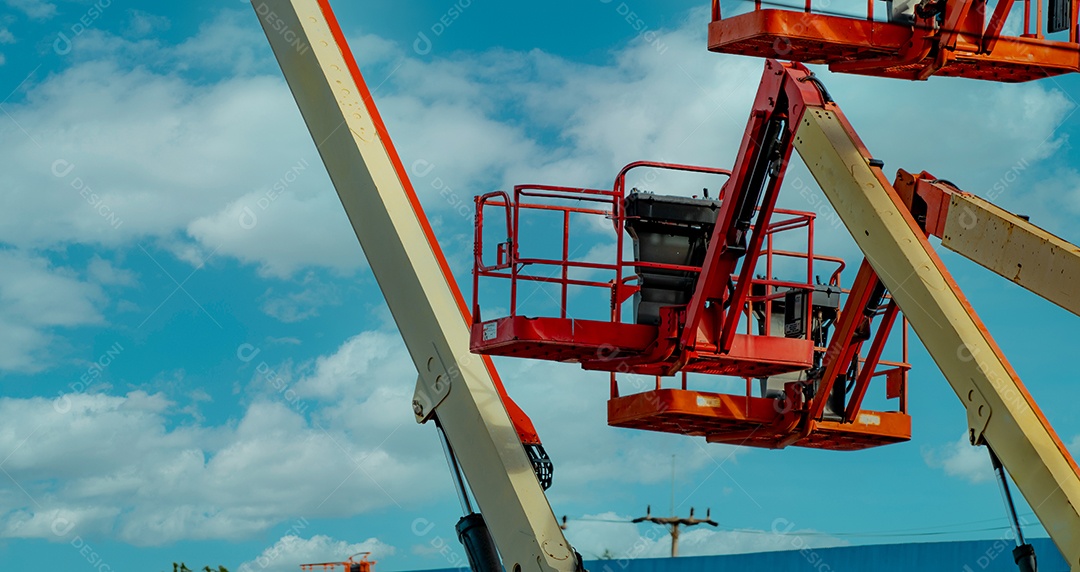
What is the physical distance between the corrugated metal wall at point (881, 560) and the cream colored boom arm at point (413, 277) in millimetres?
9352

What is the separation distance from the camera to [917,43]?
11.3 meters

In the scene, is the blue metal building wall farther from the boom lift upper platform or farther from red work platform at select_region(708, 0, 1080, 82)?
red work platform at select_region(708, 0, 1080, 82)

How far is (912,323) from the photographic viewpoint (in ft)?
33.7

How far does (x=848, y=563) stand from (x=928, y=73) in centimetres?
933

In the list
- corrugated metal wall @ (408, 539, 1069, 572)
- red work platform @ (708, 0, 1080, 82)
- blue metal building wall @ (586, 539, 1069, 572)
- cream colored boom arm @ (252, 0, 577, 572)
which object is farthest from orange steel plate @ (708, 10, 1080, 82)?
corrugated metal wall @ (408, 539, 1069, 572)

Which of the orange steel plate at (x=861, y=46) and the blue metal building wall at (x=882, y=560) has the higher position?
the orange steel plate at (x=861, y=46)

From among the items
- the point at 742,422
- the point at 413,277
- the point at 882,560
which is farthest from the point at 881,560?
the point at 413,277

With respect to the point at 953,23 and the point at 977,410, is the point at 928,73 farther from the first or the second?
the point at 977,410

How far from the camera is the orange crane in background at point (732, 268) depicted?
31.6 ft

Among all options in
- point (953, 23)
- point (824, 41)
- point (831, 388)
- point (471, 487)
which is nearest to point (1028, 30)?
point (953, 23)

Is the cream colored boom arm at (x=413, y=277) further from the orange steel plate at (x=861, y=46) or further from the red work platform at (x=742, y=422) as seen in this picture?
the red work platform at (x=742, y=422)

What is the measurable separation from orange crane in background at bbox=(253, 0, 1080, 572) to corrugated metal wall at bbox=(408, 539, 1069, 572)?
4.07 metres

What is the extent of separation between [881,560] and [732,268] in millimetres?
7549

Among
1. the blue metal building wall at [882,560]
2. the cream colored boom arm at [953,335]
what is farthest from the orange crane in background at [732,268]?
the blue metal building wall at [882,560]
